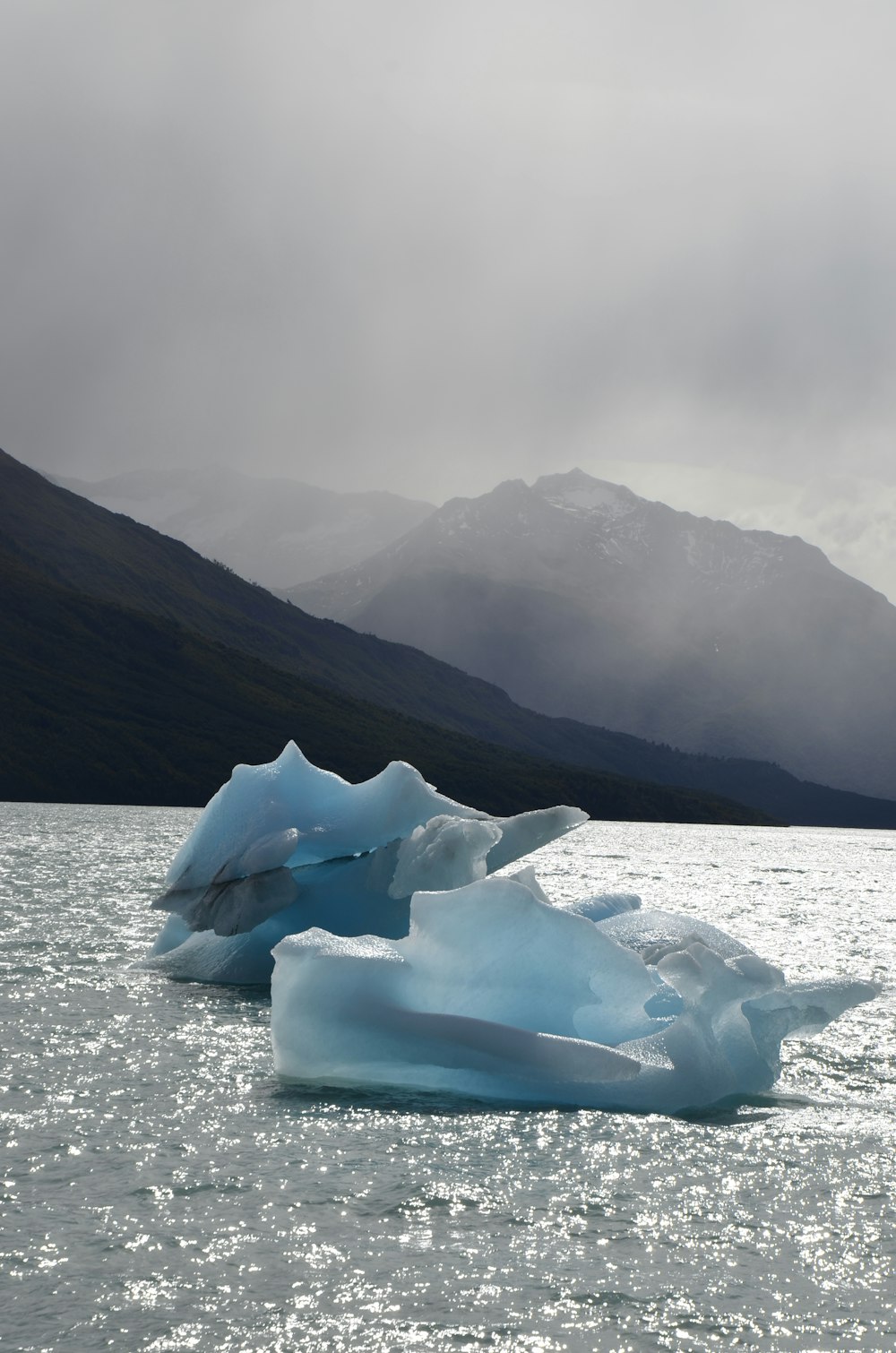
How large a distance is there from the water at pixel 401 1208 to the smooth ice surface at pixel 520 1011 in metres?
0.40

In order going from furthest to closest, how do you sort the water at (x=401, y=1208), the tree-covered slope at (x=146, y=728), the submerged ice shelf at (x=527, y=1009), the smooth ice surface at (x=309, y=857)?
1. the tree-covered slope at (x=146, y=728)
2. the smooth ice surface at (x=309, y=857)
3. the submerged ice shelf at (x=527, y=1009)
4. the water at (x=401, y=1208)

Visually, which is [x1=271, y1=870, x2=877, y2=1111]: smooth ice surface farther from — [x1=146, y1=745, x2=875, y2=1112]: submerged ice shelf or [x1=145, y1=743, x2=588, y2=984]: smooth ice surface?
[x1=145, y1=743, x2=588, y2=984]: smooth ice surface

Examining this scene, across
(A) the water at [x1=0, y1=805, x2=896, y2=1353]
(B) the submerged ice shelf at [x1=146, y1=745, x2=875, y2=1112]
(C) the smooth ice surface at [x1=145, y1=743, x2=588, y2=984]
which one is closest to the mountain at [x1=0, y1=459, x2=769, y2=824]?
(C) the smooth ice surface at [x1=145, y1=743, x2=588, y2=984]

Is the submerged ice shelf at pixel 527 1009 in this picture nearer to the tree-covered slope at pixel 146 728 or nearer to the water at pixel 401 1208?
the water at pixel 401 1208

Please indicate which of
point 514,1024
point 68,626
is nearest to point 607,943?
point 514,1024

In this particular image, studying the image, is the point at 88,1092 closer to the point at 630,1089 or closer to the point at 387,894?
the point at 630,1089

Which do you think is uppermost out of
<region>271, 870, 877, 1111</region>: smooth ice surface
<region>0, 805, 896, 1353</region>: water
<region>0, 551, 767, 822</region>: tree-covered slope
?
<region>0, 551, 767, 822</region>: tree-covered slope

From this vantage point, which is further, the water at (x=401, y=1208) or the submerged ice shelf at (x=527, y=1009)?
the submerged ice shelf at (x=527, y=1009)

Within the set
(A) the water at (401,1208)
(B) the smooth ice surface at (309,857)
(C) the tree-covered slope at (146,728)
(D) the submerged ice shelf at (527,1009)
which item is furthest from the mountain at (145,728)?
(D) the submerged ice shelf at (527,1009)

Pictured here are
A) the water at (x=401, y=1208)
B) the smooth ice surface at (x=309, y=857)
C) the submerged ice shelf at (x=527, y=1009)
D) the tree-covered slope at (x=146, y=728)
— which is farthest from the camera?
the tree-covered slope at (x=146, y=728)

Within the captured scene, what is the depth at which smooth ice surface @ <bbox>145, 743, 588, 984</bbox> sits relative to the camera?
65.9ft

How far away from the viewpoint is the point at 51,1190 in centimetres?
1038

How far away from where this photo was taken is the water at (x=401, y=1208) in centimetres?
816

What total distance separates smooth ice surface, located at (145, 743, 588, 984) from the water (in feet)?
7.32
